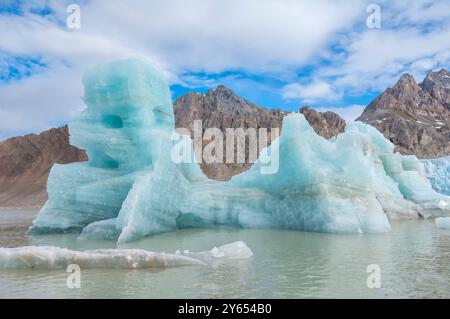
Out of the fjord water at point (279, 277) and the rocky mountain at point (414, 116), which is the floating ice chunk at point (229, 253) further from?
the rocky mountain at point (414, 116)

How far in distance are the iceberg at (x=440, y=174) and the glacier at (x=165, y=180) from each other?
2137cm

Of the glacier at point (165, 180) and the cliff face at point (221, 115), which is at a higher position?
the cliff face at point (221, 115)

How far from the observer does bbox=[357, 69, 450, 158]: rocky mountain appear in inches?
3280

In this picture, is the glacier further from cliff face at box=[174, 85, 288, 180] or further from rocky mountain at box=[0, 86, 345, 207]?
rocky mountain at box=[0, 86, 345, 207]

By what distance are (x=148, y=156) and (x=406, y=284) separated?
1004 centimetres

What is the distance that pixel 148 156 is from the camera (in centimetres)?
1473

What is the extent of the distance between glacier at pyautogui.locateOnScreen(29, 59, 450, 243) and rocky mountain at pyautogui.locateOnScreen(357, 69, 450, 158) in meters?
70.7

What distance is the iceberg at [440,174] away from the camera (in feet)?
110

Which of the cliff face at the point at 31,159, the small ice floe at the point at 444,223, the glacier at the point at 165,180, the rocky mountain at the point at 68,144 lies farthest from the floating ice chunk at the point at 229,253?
the cliff face at the point at 31,159

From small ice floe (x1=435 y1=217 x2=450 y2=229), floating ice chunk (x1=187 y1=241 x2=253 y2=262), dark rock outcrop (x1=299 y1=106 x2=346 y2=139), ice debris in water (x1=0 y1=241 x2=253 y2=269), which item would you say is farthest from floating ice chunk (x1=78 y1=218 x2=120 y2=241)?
dark rock outcrop (x1=299 y1=106 x2=346 y2=139)

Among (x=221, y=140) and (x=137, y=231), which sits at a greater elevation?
(x=221, y=140)
